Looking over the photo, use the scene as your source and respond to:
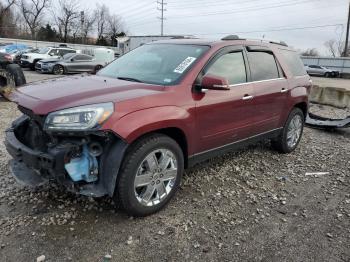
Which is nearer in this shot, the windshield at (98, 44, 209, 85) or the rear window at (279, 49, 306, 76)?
the windshield at (98, 44, 209, 85)

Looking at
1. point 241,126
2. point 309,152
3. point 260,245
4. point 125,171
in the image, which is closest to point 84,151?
point 125,171

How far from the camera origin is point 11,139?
3.60 m

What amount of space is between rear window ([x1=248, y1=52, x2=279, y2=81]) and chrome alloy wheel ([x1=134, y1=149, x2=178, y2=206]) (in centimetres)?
181

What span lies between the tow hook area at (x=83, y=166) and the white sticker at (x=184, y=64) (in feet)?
4.44

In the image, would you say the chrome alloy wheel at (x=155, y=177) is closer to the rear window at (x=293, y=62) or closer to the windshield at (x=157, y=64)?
the windshield at (x=157, y=64)

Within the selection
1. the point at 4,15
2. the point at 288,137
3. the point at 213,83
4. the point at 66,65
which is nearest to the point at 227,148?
the point at 213,83

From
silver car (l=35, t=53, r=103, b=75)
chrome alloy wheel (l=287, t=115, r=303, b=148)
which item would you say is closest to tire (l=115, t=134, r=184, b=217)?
chrome alloy wheel (l=287, t=115, r=303, b=148)

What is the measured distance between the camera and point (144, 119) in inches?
129

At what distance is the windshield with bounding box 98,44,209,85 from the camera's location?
153 inches

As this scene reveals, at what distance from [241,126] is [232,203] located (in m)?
1.05

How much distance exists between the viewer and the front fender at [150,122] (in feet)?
10.2

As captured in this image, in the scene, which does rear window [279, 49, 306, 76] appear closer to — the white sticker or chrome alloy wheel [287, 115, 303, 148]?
chrome alloy wheel [287, 115, 303, 148]

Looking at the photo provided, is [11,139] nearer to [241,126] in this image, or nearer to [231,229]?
[231,229]

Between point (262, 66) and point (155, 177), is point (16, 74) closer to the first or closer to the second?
point (262, 66)
